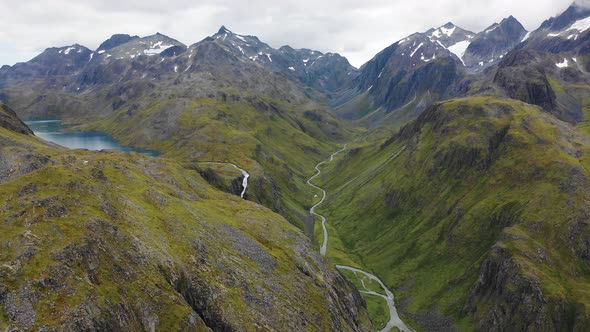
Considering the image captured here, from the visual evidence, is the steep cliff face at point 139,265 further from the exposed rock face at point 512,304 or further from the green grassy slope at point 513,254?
the green grassy slope at point 513,254

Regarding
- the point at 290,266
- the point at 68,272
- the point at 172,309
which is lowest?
the point at 290,266

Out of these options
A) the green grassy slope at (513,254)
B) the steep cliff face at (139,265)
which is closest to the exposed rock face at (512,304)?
the green grassy slope at (513,254)

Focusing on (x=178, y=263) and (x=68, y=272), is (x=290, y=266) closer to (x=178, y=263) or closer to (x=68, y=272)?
(x=178, y=263)

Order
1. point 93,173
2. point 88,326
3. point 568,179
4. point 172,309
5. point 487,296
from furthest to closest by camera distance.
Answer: point 568,179, point 487,296, point 93,173, point 172,309, point 88,326

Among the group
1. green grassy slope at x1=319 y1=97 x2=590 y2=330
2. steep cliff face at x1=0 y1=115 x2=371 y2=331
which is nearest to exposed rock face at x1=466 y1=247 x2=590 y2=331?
green grassy slope at x1=319 y1=97 x2=590 y2=330

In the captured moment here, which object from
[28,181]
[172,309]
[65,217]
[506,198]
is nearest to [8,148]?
[28,181]

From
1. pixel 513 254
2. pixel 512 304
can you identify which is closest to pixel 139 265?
pixel 512 304

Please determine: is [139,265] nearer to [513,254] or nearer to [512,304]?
[512,304]

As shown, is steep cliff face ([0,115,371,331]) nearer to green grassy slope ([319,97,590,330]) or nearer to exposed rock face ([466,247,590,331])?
exposed rock face ([466,247,590,331])
